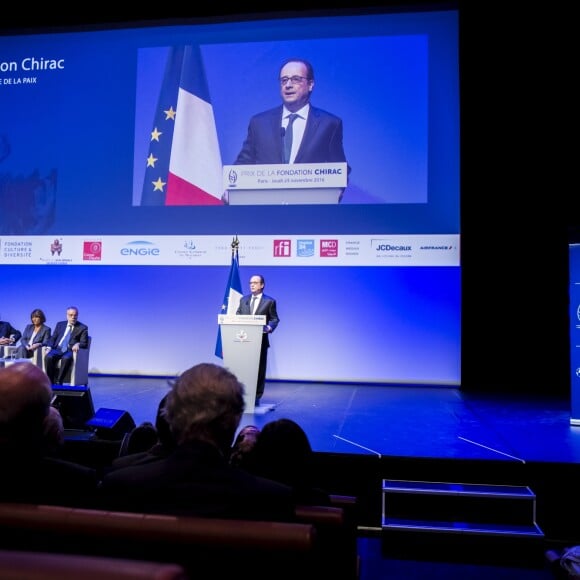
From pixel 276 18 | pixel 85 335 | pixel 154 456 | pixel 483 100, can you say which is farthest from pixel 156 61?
pixel 154 456

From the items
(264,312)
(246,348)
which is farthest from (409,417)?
(264,312)

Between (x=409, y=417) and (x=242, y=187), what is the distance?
10.5 feet

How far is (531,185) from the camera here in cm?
583

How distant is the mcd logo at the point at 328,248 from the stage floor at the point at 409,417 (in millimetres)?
1413

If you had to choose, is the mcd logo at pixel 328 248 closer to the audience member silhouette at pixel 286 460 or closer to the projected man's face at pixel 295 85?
the projected man's face at pixel 295 85

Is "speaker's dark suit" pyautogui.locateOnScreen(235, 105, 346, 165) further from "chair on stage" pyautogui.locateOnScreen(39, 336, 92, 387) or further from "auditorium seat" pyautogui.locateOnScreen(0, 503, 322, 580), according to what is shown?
"auditorium seat" pyautogui.locateOnScreen(0, 503, 322, 580)

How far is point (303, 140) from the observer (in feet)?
19.2

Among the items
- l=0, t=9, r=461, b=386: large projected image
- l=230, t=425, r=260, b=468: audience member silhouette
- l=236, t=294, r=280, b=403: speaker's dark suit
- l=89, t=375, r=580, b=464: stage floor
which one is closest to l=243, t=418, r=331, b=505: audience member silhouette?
l=230, t=425, r=260, b=468: audience member silhouette

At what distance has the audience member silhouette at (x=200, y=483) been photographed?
→ 1024 mm

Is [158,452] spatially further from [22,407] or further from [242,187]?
[242,187]

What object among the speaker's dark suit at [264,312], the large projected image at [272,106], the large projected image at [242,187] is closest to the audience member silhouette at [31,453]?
the speaker's dark suit at [264,312]

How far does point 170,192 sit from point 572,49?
4.46 metres

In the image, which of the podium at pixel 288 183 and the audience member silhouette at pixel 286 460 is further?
the podium at pixel 288 183

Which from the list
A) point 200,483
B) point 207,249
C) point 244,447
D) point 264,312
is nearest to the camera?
point 200,483
